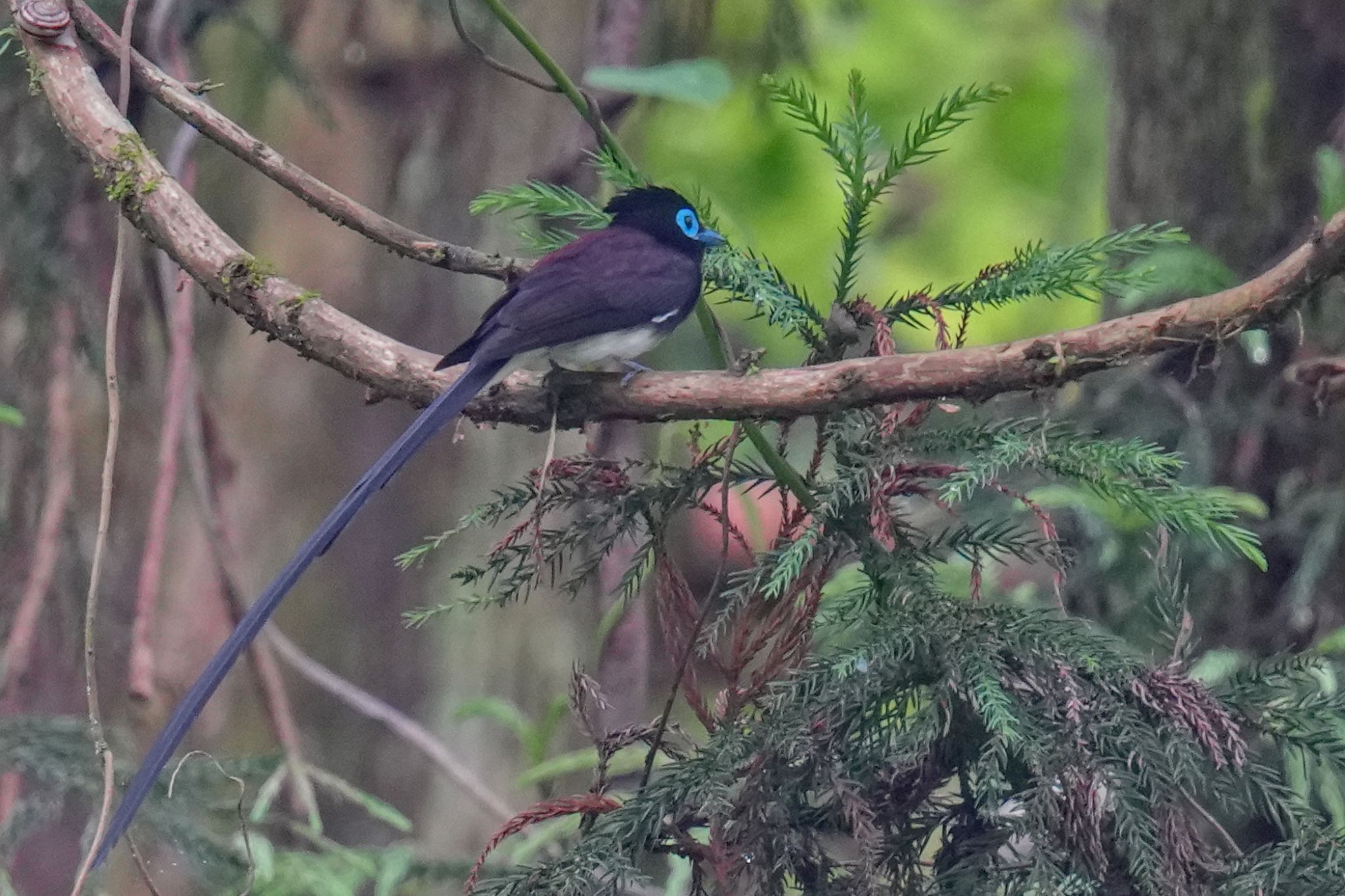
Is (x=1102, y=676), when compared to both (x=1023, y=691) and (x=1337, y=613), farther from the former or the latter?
(x=1337, y=613)

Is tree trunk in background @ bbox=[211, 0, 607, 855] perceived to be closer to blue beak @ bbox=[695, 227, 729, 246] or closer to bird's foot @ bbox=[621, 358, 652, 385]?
bird's foot @ bbox=[621, 358, 652, 385]

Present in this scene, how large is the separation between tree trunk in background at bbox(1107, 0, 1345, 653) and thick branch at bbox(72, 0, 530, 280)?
4.95ft

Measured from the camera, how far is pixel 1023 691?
53.6 inches

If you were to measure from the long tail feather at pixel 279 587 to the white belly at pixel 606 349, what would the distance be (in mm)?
272

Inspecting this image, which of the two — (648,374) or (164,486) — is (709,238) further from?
(164,486)

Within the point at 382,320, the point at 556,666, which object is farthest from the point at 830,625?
the point at 382,320

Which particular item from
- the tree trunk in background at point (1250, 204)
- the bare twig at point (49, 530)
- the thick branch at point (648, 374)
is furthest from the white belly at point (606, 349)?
the bare twig at point (49, 530)

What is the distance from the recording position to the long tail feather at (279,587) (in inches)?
57.6

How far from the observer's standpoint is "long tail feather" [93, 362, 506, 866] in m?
1.46

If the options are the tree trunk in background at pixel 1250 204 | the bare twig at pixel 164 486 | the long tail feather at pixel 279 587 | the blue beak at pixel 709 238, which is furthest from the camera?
the tree trunk in background at pixel 1250 204

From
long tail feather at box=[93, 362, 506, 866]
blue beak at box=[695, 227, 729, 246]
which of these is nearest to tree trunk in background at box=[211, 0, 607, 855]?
blue beak at box=[695, 227, 729, 246]

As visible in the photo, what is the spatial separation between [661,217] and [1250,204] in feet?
5.43

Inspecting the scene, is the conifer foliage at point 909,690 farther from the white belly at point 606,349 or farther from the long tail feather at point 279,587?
the white belly at point 606,349

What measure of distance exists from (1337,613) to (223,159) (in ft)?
10.2
